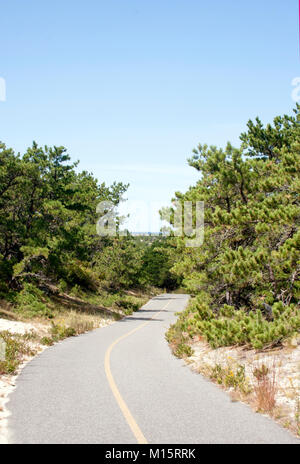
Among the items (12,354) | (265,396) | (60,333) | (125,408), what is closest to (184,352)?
(12,354)

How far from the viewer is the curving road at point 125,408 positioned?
5777 millimetres

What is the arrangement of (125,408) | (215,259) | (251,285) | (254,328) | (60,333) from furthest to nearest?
(60,333), (215,259), (251,285), (254,328), (125,408)

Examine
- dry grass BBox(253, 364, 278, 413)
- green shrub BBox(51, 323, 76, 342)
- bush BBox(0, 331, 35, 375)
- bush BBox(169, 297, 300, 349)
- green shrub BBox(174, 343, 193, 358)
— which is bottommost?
green shrub BBox(51, 323, 76, 342)

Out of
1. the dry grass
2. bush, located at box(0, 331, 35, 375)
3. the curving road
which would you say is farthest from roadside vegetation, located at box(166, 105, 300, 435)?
bush, located at box(0, 331, 35, 375)

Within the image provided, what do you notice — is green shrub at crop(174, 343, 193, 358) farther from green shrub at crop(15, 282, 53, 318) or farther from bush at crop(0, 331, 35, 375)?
green shrub at crop(15, 282, 53, 318)

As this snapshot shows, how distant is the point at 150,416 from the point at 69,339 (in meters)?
13.2

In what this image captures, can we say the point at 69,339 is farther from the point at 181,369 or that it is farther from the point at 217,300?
the point at 181,369

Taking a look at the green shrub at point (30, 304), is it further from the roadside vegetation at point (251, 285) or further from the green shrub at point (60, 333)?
the roadside vegetation at point (251, 285)

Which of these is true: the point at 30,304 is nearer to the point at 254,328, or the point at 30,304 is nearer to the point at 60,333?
the point at 60,333

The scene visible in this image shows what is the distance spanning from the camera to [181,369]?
11766mm

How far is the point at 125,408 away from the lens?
725 cm

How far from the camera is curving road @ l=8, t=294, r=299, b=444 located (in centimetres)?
578

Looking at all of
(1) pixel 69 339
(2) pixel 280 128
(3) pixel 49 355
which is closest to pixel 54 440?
(3) pixel 49 355

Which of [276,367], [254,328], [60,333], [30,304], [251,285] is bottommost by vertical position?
[60,333]
